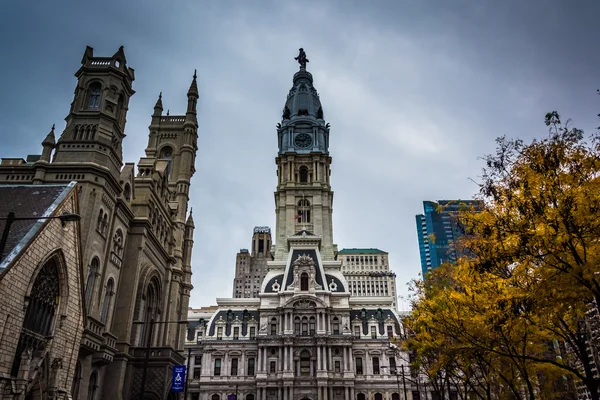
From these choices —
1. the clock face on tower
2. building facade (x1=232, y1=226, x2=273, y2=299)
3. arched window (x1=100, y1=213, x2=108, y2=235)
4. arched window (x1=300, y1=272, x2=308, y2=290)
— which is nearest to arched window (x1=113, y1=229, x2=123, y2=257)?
arched window (x1=100, y1=213, x2=108, y2=235)

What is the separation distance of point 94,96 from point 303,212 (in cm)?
7326

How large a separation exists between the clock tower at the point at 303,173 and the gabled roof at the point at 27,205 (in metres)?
72.6

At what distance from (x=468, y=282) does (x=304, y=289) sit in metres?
52.9

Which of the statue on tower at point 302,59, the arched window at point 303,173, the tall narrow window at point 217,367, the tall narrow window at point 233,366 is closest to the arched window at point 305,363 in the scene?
the tall narrow window at point 233,366

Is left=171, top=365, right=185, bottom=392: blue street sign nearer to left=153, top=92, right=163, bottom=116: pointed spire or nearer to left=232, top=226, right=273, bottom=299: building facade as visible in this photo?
left=153, top=92, right=163, bottom=116: pointed spire

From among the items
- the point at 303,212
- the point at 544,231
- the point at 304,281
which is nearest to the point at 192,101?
the point at 304,281

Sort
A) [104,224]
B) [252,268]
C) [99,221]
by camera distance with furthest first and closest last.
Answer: [252,268] < [104,224] < [99,221]

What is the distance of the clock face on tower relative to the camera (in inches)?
4574

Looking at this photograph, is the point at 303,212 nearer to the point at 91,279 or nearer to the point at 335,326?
the point at 335,326

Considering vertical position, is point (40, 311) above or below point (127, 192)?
below

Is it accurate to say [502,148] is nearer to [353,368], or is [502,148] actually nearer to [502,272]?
[502,272]

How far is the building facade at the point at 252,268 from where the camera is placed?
567 ft

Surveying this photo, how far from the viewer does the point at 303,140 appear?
117 metres

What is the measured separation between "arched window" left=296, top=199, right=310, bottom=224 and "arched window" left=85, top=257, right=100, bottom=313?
246 feet
